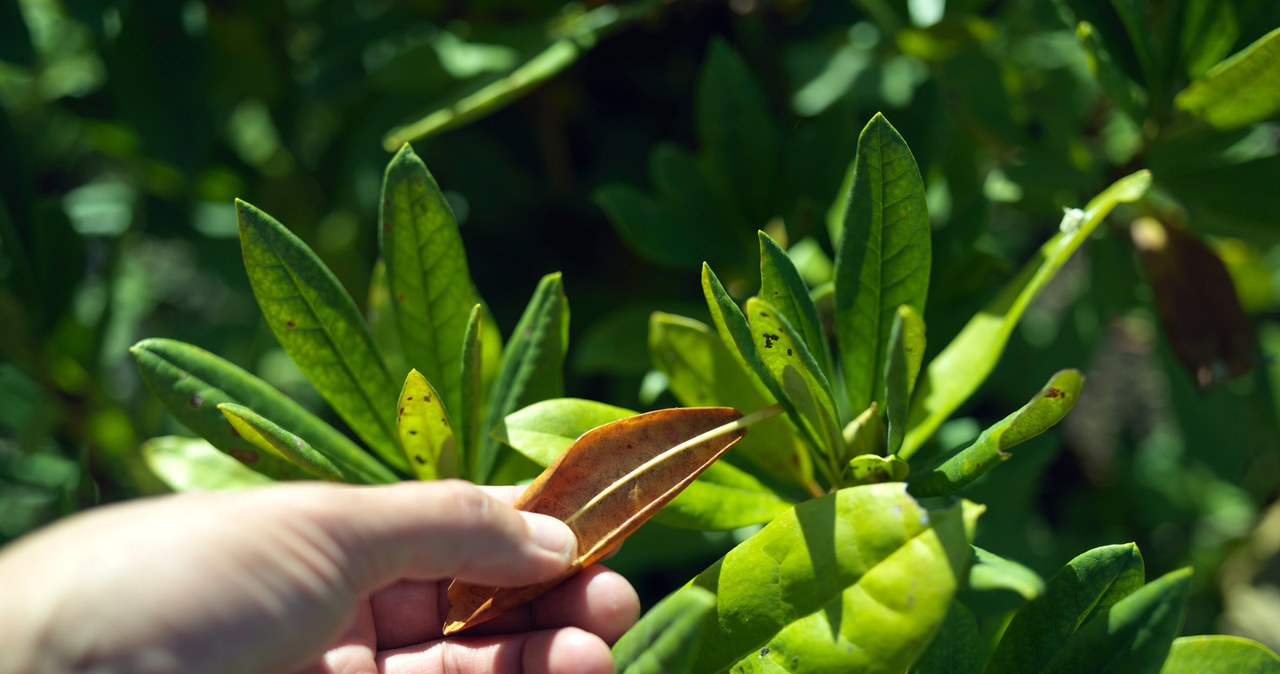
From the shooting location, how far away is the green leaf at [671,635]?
24.5 inches

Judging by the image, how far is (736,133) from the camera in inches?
46.2

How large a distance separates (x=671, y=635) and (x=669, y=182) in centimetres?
73

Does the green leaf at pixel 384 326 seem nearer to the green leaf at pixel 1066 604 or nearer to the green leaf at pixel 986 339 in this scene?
the green leaf at pixel 986 339

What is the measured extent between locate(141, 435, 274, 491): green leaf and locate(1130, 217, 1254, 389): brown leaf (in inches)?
48.4

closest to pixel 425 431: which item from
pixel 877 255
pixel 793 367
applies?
pixel 793 367

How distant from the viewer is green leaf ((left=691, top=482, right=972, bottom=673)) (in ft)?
2.13

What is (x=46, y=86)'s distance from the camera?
6.36 ft

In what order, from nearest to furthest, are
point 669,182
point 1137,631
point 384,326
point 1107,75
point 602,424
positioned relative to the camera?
point 1137,631 → point 602,424 → point 1107,75 → point 384,326 → point 669,182

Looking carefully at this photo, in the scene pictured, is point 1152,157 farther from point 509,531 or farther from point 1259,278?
point 509,531

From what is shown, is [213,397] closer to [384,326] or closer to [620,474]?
[384,326]

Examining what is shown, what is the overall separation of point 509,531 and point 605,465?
12 cm

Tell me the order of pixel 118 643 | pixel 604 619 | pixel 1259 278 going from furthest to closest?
pixel 1259 278 < pixel 604 619 < pixel 118 643

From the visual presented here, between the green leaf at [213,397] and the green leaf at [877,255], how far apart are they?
1.95ft

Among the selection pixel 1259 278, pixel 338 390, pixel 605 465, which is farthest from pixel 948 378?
pixel 1259 278
